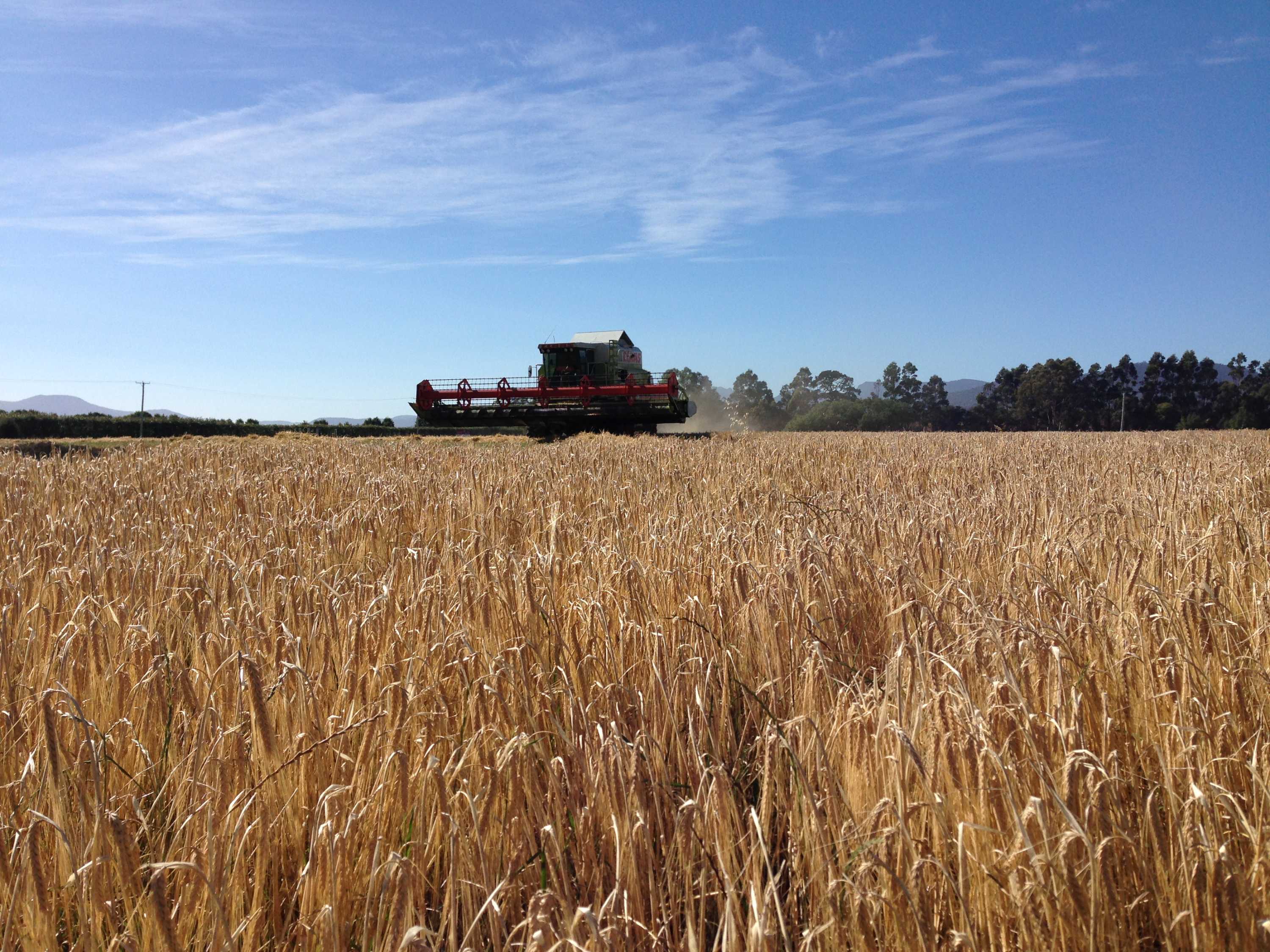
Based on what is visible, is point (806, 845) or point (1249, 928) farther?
point (806, 845)

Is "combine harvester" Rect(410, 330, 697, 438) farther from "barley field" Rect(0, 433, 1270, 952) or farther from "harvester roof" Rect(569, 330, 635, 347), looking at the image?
"barley field" Rect(0, 433, 1270, 952)

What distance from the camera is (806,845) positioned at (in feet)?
4.50

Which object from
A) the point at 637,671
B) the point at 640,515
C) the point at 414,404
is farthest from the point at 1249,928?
the point at 414,404

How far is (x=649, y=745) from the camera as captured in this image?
1.66 m

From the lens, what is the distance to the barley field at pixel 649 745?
3.86ft

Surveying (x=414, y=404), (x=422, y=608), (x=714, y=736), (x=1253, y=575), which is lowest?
(x=714, y=736)

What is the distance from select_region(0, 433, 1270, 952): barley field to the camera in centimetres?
118

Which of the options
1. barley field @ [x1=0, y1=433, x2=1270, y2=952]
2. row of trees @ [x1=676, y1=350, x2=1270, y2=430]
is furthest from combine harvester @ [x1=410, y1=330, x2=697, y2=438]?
row of trees @ [x1=676, y1=350, x2=1270, y2=430]

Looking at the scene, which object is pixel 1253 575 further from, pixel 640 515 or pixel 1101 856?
pixel 640 515

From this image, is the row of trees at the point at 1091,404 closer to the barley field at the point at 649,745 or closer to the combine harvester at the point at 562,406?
the combine harvester at the point at 562,406

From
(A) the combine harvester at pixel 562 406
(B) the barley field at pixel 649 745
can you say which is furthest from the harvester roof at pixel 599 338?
(B) the barley field at pixel 649 745

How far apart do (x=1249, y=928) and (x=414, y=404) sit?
80.2 ft

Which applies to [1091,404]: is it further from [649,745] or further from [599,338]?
[649,745]

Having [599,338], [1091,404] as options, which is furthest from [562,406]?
[1091,404]
